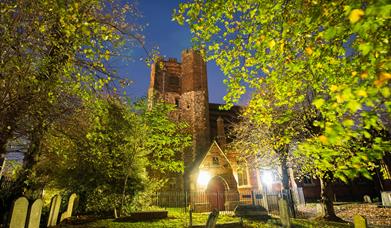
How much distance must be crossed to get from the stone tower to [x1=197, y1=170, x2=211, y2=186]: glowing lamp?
3855 mm

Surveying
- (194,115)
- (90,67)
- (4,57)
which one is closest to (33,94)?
(4,57)

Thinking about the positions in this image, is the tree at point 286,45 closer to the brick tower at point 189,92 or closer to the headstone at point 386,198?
the headstone at point 386,198

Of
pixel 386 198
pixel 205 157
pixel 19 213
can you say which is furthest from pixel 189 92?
pixel 19 213

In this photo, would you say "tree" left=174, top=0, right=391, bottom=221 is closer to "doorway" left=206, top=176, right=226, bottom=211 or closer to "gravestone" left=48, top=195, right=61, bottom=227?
"gravestone" left=48, top=195, right=61, bottom=227

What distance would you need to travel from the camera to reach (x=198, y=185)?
84.9ft

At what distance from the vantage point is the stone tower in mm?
31766

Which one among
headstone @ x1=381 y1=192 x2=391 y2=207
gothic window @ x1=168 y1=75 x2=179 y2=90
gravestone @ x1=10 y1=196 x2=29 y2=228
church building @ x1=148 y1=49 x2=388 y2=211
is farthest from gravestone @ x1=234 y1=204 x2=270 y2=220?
gothic window @ x1=168 y1=75 x2=179 y2=90

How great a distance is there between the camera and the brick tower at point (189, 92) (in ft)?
104

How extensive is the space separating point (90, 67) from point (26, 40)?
2.13m

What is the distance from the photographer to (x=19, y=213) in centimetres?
607

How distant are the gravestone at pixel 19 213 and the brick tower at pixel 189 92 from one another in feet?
80.1

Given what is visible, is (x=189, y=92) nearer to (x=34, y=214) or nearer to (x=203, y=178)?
(x=203, y=178)

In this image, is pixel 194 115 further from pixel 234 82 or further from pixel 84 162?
pixel 234 82

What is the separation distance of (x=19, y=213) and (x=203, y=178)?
2155 centimetres
